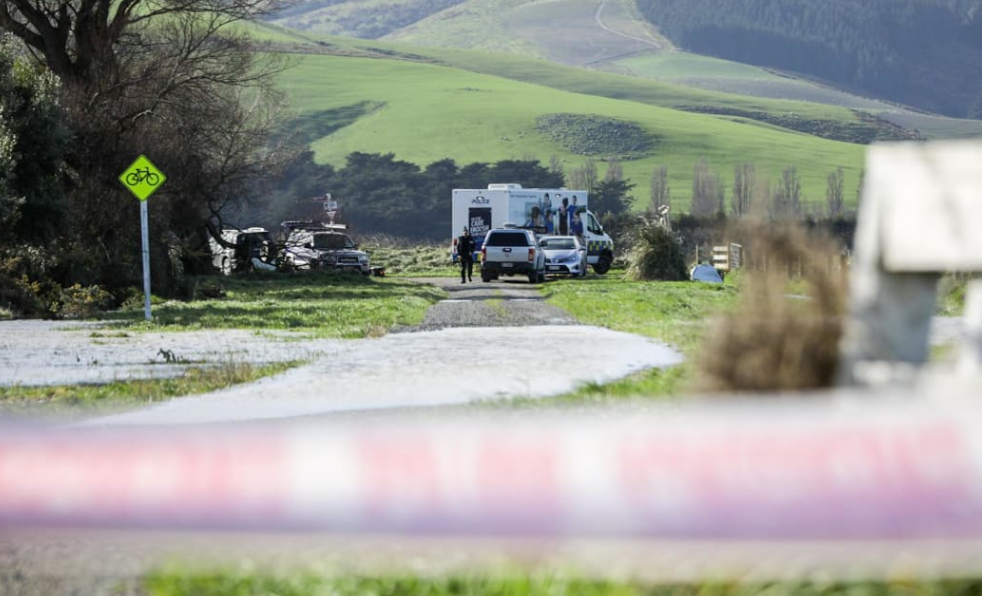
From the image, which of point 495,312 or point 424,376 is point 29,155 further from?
point 424,376

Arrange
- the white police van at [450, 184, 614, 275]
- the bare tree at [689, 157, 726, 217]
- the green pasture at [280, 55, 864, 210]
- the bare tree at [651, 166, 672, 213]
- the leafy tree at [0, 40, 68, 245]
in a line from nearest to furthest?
1. the leafy tree at [0, 40, 68, 245]
2. the white police van at [450, 184, 614, 275]
3. the bare tree at [689, 157, 726, 217]
4. the bare tree at [651, 166, 672, 213]
5. the green pasture at [280, 55, 864, 210]

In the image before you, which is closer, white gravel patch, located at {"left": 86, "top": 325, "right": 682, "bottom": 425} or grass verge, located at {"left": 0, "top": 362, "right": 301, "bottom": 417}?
white gravel patch, located at {"left": 86, "top": 325, "right": 682, "bottom": 425}

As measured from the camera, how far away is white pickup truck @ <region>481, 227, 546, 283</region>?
125ft

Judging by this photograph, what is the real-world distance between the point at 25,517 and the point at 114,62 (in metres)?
29.6

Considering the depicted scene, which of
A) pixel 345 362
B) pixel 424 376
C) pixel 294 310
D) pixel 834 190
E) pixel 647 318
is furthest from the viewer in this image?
pixel 834 190

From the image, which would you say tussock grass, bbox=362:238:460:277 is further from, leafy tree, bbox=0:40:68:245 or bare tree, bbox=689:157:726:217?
bare tree, bbox=689:157:726:217

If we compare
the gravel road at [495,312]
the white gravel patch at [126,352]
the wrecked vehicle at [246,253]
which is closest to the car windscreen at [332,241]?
the wrecked vehicle at [246,253]

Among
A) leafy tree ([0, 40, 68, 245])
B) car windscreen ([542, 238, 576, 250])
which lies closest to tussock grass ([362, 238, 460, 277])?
car windscreen ([542, 238, 576, 250])

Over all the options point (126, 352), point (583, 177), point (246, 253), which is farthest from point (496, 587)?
point (583, 177)

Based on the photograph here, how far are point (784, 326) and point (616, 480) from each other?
718mm

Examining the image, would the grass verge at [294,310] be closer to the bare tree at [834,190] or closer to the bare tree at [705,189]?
the bare tree at [834,190]

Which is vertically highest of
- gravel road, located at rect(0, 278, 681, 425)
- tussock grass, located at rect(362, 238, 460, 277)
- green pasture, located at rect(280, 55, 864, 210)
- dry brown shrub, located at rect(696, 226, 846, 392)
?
green pasture, located at rect(280, 55, 864, 210)

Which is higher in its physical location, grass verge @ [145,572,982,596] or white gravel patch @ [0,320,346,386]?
grass verge @ [145,572,982,596]

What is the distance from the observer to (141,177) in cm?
2047
